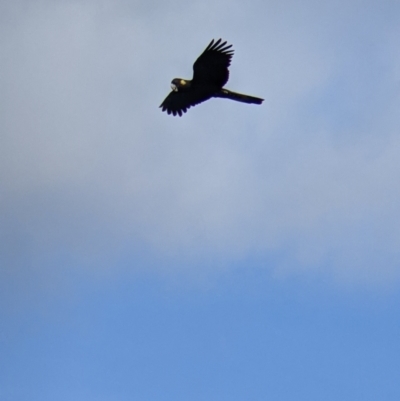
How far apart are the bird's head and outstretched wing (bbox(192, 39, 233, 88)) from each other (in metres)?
0.74

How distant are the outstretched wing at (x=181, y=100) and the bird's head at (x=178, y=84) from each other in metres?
0.43

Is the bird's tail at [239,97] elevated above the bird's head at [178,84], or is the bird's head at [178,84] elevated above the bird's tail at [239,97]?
the bird's head at [178,84]

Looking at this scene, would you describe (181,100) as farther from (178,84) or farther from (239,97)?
(239,97)

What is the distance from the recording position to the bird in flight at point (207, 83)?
47719 millimetres

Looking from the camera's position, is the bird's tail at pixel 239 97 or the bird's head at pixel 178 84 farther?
the bird's head at pixel 178 84

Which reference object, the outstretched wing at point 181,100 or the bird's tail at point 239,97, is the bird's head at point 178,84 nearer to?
the outstretched wing at point 181,100

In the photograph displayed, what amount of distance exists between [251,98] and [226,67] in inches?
59.5

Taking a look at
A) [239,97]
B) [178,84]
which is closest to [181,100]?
[178,84]

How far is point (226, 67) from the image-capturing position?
4797 cm

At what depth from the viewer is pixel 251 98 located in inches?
1909

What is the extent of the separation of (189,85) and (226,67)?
189 centimetres

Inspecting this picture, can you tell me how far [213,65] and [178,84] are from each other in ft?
6.58

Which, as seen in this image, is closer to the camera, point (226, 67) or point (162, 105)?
point (226, 67)

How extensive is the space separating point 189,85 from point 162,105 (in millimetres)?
2471
